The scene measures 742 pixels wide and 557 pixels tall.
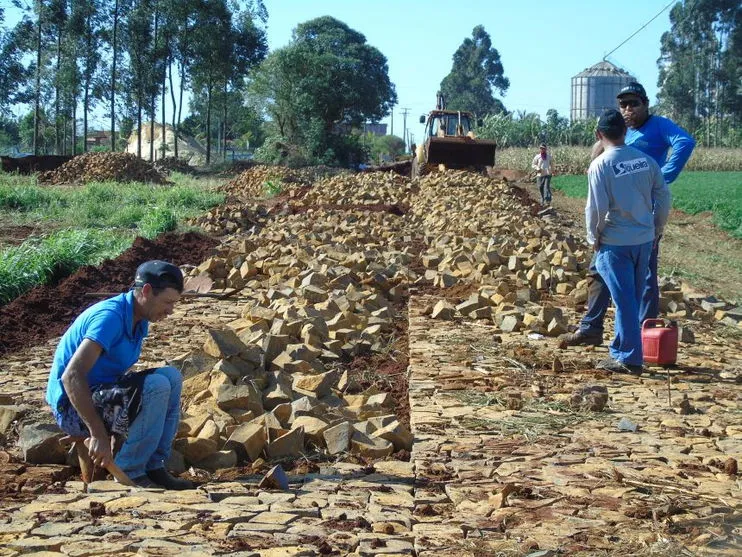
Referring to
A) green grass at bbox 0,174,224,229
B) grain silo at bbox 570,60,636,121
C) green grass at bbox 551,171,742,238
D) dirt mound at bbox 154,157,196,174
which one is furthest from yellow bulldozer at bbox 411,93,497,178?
grain silo at bbox 570,60,636,121

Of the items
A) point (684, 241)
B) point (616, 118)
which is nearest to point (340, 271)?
point (616, 118)

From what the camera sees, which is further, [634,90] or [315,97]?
[315,97]

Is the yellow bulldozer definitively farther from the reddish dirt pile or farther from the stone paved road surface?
the stone paved road surface

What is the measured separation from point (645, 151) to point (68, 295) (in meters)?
5.81

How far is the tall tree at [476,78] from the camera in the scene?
98250mm

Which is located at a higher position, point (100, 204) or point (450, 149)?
point (450, 149)

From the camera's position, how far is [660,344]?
6.47 m

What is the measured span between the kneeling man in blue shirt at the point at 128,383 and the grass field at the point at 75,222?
6.02m

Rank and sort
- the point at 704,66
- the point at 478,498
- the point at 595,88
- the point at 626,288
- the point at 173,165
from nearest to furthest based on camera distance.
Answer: the point at 478,498 < the point at 626,288 < the point at 173,165 < the point at 704,66 < the point at 595,88

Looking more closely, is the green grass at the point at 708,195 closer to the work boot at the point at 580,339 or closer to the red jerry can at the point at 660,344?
the work boot at the point at 580,339

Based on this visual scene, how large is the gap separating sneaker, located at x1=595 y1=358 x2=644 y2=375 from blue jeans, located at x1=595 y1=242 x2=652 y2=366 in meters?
0.03

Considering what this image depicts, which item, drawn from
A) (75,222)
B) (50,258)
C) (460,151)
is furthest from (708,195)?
(50,258)

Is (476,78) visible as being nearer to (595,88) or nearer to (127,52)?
(595,88)

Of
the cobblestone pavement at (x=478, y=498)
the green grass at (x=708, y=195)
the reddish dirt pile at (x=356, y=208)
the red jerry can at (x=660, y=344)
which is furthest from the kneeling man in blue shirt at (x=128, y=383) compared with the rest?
the green grass at (x=708, y=195)
